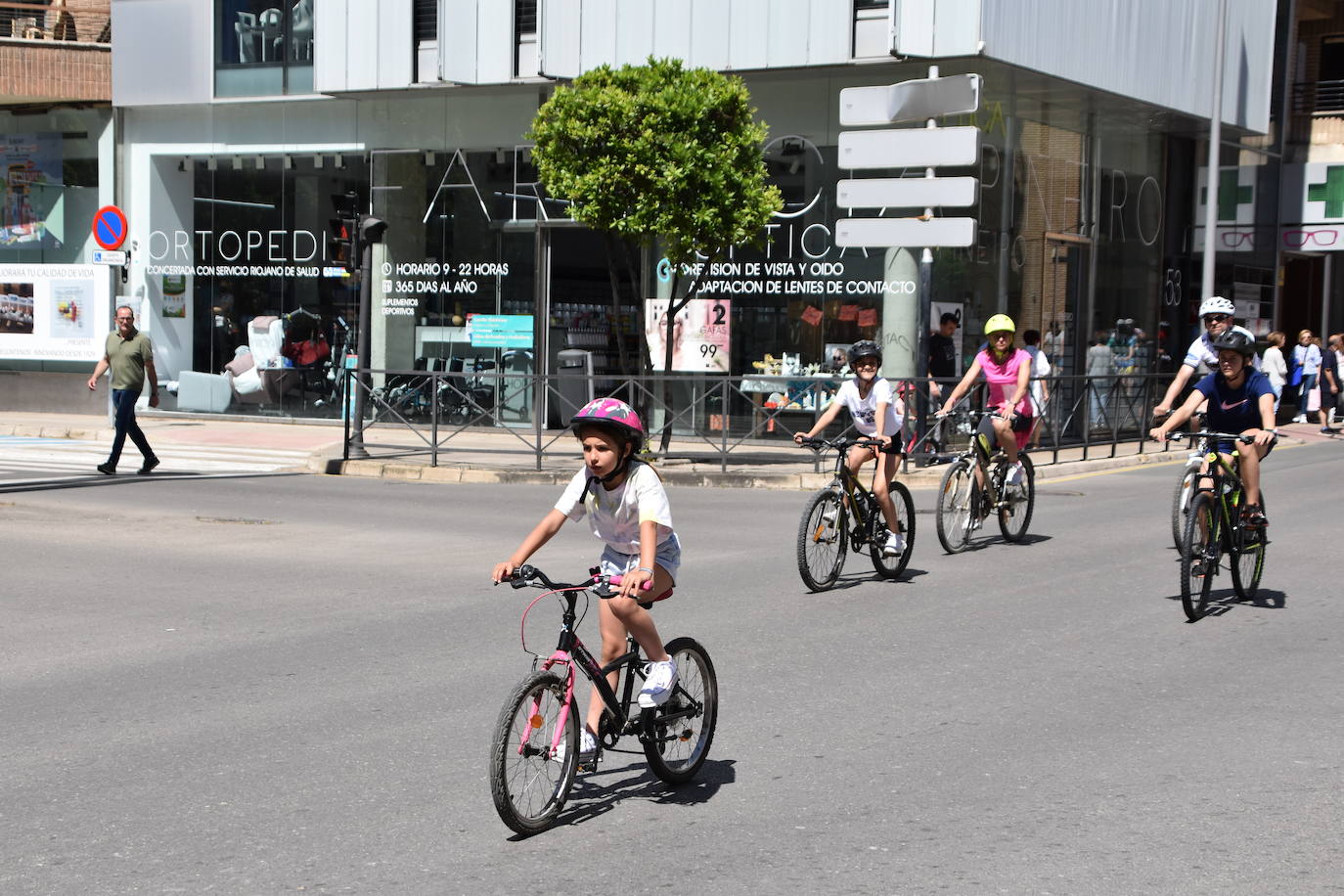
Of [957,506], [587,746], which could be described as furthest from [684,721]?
[957,506]

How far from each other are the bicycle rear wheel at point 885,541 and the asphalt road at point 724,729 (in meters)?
0.19

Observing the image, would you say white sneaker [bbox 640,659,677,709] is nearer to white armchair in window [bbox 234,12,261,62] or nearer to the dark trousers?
the dark trousers

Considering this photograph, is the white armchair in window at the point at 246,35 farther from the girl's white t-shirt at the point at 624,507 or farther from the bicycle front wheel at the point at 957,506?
the girl's white t-shirt at the point at 624,507

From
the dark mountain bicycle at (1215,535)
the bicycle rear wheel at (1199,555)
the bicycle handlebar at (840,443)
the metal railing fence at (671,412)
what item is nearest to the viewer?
the bicycle rear wheel at (1199,555)

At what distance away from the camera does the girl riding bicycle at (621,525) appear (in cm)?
515

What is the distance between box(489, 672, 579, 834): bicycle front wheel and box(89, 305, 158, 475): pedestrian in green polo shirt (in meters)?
12.9

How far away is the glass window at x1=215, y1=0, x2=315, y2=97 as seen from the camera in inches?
997

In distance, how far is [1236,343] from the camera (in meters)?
9.10

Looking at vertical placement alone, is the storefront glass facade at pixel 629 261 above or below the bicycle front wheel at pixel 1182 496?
above

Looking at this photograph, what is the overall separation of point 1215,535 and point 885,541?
86.9 inches

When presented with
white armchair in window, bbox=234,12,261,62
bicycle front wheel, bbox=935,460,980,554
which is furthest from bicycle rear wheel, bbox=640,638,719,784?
white armchair in window, bbox=234,12,261,62

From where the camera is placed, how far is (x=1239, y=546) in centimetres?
922

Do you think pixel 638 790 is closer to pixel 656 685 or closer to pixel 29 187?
pixel 656 685

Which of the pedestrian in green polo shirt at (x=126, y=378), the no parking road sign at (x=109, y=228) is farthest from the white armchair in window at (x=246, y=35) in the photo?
the pedestrian in green polo shirt at (x=126, y=378)
